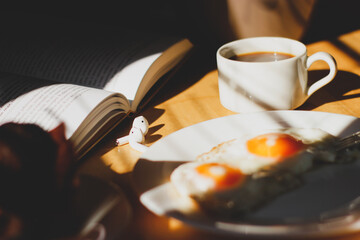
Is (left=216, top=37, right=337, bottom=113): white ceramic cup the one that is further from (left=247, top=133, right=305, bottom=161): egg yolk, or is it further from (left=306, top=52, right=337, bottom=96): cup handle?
(left=247, top=133, right=305, bottom=161): egg yolk

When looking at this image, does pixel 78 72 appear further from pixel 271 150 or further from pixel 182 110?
pixel 271 150

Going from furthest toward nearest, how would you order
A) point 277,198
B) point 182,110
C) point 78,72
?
point 78,72
point 182,110
point 277,198

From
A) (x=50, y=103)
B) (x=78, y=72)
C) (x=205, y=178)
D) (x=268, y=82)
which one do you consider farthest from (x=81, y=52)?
(x=205, y=178)

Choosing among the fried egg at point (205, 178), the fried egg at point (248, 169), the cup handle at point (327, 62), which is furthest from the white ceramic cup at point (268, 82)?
the fried egg at point (205, 178)

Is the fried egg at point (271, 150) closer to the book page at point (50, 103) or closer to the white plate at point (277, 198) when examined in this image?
the white plate at point (277, 198)

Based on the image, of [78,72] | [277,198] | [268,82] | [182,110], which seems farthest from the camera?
[78,72]

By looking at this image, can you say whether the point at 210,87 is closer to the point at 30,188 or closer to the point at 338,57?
the point at 338,57

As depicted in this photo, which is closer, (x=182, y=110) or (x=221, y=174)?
(x=221, y=174)

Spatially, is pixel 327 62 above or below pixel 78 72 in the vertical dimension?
above

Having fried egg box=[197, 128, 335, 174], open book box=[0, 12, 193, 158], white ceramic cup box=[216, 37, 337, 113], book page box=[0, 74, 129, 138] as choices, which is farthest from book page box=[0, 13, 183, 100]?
fried egg box=[197, 128, 335, 174]
